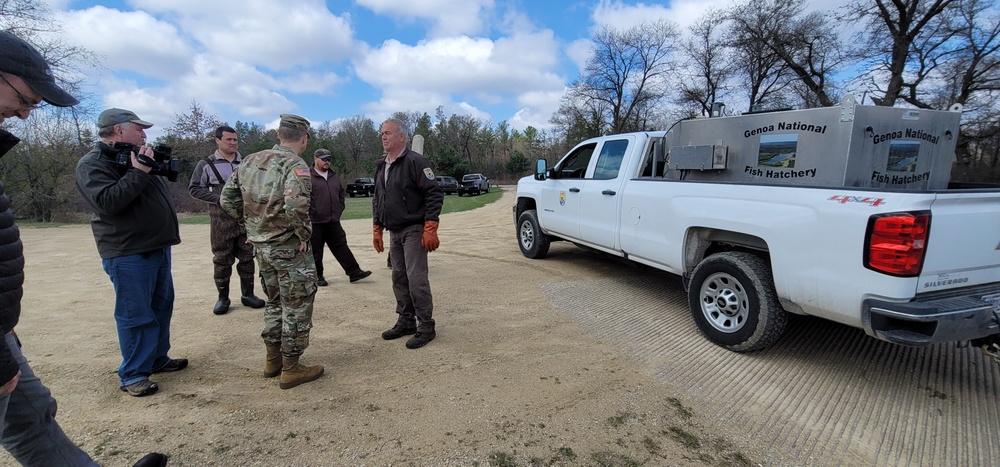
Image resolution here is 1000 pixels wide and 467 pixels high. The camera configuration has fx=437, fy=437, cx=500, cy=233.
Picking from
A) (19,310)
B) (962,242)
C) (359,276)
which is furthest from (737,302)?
(359,276)

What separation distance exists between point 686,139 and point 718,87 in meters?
34.3

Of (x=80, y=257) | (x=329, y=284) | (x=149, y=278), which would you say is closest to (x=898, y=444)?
(x=149, y=278)

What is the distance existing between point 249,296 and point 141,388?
1.98 m

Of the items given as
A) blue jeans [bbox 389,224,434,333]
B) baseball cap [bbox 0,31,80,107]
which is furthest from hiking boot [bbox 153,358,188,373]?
baseball cap [bbox 0,31,80,107]

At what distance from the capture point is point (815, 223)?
116 inches

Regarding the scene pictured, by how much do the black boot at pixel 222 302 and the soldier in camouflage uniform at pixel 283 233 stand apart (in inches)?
72.0

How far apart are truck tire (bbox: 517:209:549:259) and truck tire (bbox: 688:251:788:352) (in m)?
3.46

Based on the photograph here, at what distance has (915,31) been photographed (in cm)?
2050

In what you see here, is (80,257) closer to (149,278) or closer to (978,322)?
(149,278)

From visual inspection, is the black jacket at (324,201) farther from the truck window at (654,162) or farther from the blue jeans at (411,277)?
the truck window at (654,162)

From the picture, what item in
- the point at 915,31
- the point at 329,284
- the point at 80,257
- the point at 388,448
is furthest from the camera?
the point at 915,31

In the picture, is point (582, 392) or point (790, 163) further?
point (790, 163)

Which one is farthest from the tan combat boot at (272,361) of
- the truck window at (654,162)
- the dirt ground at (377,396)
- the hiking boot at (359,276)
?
the truck window at (654,162)

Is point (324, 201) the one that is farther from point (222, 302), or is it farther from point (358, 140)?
Result: point (358, 140)
